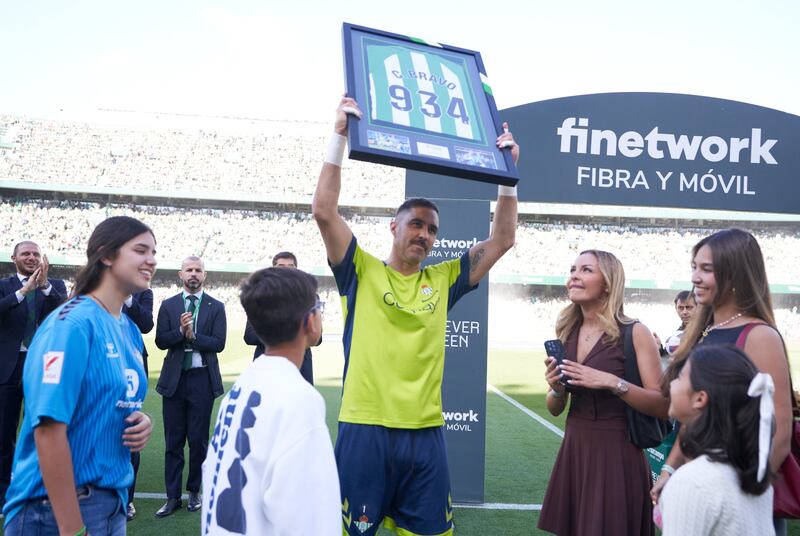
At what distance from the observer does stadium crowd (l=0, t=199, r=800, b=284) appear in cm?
3938

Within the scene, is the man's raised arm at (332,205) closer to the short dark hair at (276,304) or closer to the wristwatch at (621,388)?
the short dark hair at (276,304)

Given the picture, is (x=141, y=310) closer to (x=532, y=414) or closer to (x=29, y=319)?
(x=29, y=319)

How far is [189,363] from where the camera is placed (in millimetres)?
5617

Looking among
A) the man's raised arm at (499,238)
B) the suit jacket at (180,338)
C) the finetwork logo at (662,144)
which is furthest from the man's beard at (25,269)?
the finetwork logo at (662,144)

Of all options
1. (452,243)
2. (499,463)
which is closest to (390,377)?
(452,243)

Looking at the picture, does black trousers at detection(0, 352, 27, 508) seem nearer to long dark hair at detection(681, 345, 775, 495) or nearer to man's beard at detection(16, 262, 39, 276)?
man's beard at detection(16, 262, 39, 276)

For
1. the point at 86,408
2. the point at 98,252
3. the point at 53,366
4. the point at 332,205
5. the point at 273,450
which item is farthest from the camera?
the point at 332,205

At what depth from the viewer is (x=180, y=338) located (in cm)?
560

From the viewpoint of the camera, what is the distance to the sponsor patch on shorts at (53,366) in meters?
1.95

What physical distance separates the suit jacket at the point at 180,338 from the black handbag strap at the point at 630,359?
3706mm

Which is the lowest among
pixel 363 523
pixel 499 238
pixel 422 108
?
pixel 363 523

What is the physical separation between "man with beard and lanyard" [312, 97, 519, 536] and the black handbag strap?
2.98 feet

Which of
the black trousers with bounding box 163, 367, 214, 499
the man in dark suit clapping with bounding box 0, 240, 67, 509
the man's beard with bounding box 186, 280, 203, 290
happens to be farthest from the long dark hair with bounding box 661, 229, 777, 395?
the man in dark suit clapping with bounding box 0, 240, 67, 509

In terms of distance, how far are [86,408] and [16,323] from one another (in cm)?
431
